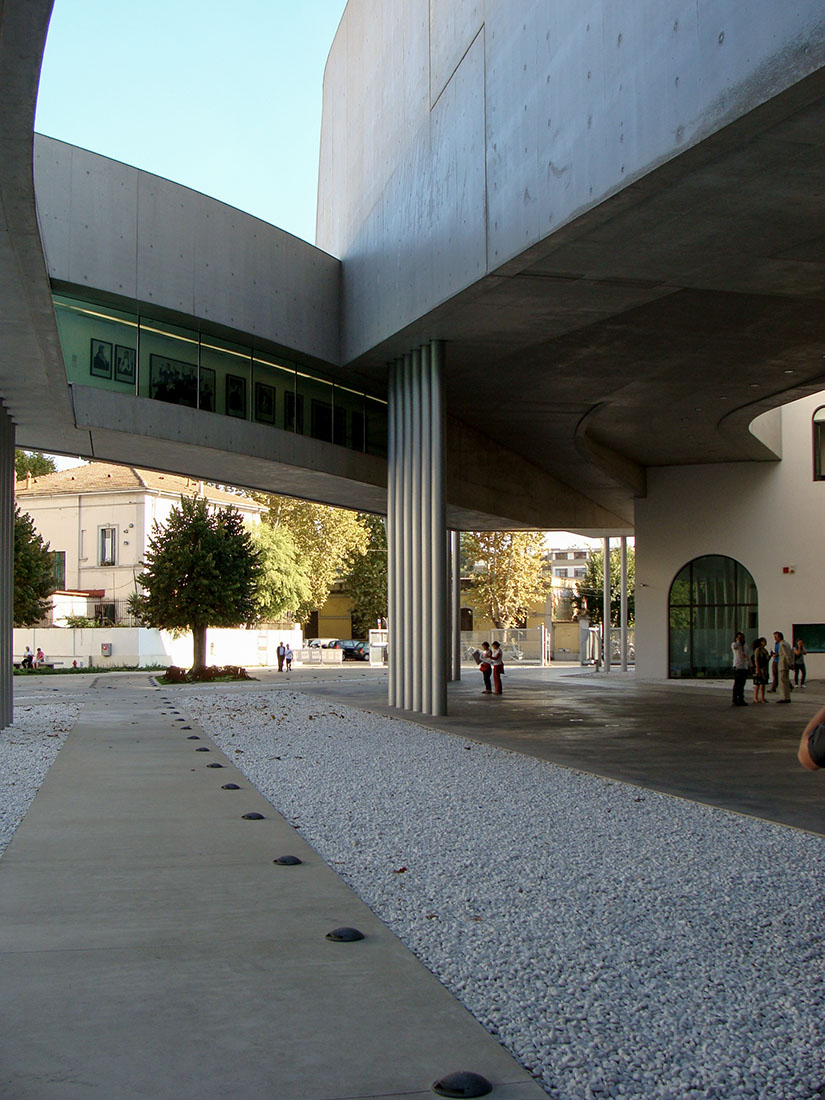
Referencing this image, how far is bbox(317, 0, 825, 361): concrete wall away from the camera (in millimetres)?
9102

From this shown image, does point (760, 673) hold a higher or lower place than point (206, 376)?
lower

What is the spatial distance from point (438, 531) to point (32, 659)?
89.3 feet

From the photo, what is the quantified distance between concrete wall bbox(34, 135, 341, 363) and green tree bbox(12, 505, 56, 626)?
62.3ft

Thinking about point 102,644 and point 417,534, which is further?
point 102,644

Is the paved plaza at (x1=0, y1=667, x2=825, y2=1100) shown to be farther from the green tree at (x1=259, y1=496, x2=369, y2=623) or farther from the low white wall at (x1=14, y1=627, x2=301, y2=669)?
the green tree at (x1=259, y1=496, x2=369, y2=623)

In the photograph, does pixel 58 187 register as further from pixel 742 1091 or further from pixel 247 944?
pixel 742 1091

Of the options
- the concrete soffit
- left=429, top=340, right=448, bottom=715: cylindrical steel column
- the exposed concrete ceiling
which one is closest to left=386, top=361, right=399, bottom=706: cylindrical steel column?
the exposed concrete ceiling

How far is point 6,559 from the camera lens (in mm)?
16562

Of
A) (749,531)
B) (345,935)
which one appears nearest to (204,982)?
(345,935)

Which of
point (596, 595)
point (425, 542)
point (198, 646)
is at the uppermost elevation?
point (596, 595)

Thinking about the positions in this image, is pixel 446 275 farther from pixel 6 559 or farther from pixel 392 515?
pixel 6 559

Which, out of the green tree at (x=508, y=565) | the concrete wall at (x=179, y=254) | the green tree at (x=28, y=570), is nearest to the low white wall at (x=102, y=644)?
the green tree at (x=28, y=570)

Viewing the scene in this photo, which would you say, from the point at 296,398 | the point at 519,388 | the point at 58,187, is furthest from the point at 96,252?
the point at 519,388

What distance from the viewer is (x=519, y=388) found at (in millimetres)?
21781
